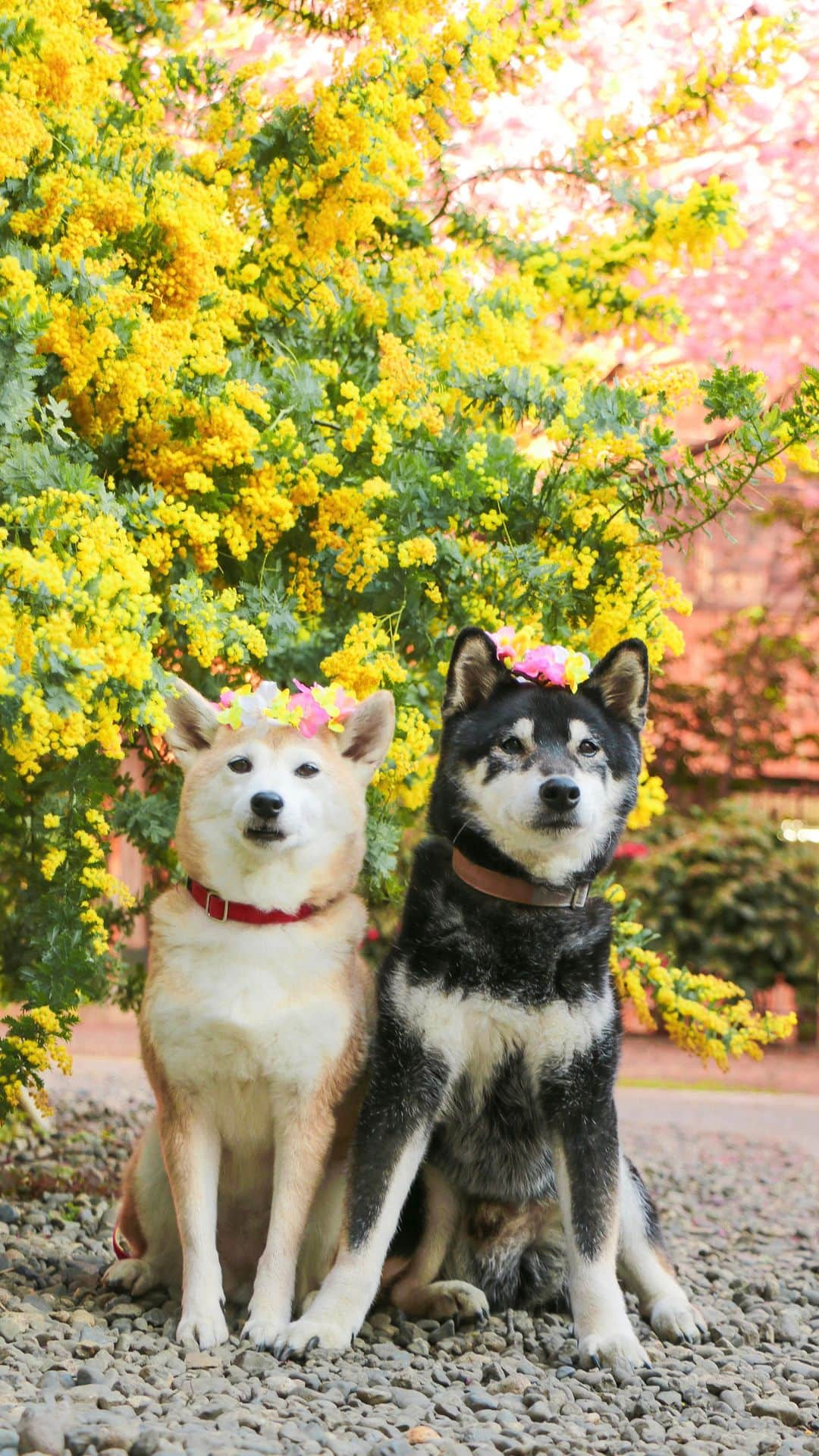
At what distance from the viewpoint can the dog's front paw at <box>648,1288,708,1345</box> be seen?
312cm

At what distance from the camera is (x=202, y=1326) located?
2.75m

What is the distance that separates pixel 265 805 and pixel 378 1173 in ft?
2.58

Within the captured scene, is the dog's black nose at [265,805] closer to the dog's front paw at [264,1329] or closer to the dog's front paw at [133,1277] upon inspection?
the dog's front paw at [264,1329]

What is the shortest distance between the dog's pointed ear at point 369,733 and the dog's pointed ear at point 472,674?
0.14 metres

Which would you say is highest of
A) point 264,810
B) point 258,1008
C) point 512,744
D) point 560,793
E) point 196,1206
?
point 512,744

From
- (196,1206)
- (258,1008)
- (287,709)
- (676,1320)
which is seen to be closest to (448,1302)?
(676,1320)

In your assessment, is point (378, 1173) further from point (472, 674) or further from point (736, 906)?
point (736, 906)

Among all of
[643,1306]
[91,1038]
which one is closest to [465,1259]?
[643,1306]

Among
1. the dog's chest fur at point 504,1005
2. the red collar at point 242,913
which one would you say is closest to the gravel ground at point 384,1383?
the dog's chest fur at point 504,1005

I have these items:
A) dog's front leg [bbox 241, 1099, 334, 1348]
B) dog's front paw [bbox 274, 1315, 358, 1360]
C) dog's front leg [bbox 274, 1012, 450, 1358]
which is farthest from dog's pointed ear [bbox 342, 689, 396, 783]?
dog's front paw [bbox 274, 1315, 358, 1360]

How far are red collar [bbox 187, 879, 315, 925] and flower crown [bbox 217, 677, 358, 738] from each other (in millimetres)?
377

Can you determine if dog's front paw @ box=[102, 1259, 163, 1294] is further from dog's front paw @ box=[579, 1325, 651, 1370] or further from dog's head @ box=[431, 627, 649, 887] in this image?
dog's head @ box=[431, 627, 649, 887]

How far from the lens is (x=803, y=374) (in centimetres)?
320

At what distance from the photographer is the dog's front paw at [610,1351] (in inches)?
110
